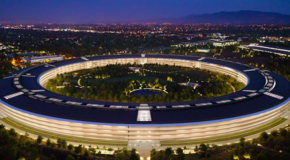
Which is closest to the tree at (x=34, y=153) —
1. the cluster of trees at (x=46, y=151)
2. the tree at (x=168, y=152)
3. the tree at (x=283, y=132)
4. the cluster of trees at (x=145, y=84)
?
the cluster of trees at (x=46, y=151)

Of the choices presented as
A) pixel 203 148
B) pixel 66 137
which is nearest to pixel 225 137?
pixel 203 148

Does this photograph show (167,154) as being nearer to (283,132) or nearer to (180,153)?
(180,153)

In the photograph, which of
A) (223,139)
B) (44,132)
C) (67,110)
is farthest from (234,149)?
(44,132)

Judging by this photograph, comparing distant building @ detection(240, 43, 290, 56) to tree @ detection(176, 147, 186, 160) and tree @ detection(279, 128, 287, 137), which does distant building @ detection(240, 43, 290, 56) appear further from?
tree @ detection(176, 147, 186, 160)

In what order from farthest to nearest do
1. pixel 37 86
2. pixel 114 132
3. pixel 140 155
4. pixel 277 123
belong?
pixel 37 86
pixel 277 123
pixel 114 132
pixel 140 155

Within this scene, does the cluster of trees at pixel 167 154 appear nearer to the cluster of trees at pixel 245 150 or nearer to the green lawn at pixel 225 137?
the cluster of trees at pixel 245 150

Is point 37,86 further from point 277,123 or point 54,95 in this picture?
point 277,123
